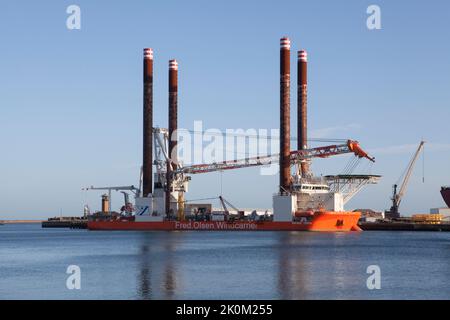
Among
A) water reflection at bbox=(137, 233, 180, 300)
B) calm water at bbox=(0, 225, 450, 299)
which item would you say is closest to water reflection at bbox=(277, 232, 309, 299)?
calm water at bbox=(0, 225, 450, 299)

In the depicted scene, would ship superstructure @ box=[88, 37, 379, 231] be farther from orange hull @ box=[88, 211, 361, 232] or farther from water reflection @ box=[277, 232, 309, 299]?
water reflection @ box=[277, 232, 309, 299]

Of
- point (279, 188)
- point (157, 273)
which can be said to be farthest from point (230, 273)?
point (279, 188)

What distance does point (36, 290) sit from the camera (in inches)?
1735

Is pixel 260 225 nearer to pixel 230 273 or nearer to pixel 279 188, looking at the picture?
pixel 279 188

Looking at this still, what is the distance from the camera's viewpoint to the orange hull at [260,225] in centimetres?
11256

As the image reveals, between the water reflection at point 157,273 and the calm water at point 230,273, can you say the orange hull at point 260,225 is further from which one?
the water reflection at point 157,273

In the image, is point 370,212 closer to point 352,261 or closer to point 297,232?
point 297,232

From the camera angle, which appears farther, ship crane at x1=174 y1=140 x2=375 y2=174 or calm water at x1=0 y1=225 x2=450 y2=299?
ship crane at x1=174 y1=140 x2=375 y2=174

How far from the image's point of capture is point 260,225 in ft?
A: 403

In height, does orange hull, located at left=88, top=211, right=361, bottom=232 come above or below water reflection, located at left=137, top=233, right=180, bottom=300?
above

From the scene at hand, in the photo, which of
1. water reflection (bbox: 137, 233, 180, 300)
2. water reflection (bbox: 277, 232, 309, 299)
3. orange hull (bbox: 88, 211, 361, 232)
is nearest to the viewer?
water reflection (bbox: 277, 232, 309, 299)

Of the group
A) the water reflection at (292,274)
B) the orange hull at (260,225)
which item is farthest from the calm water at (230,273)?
the orange hull at (260,225)

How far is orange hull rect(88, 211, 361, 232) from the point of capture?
369 ft

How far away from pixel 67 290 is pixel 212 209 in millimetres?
107298
